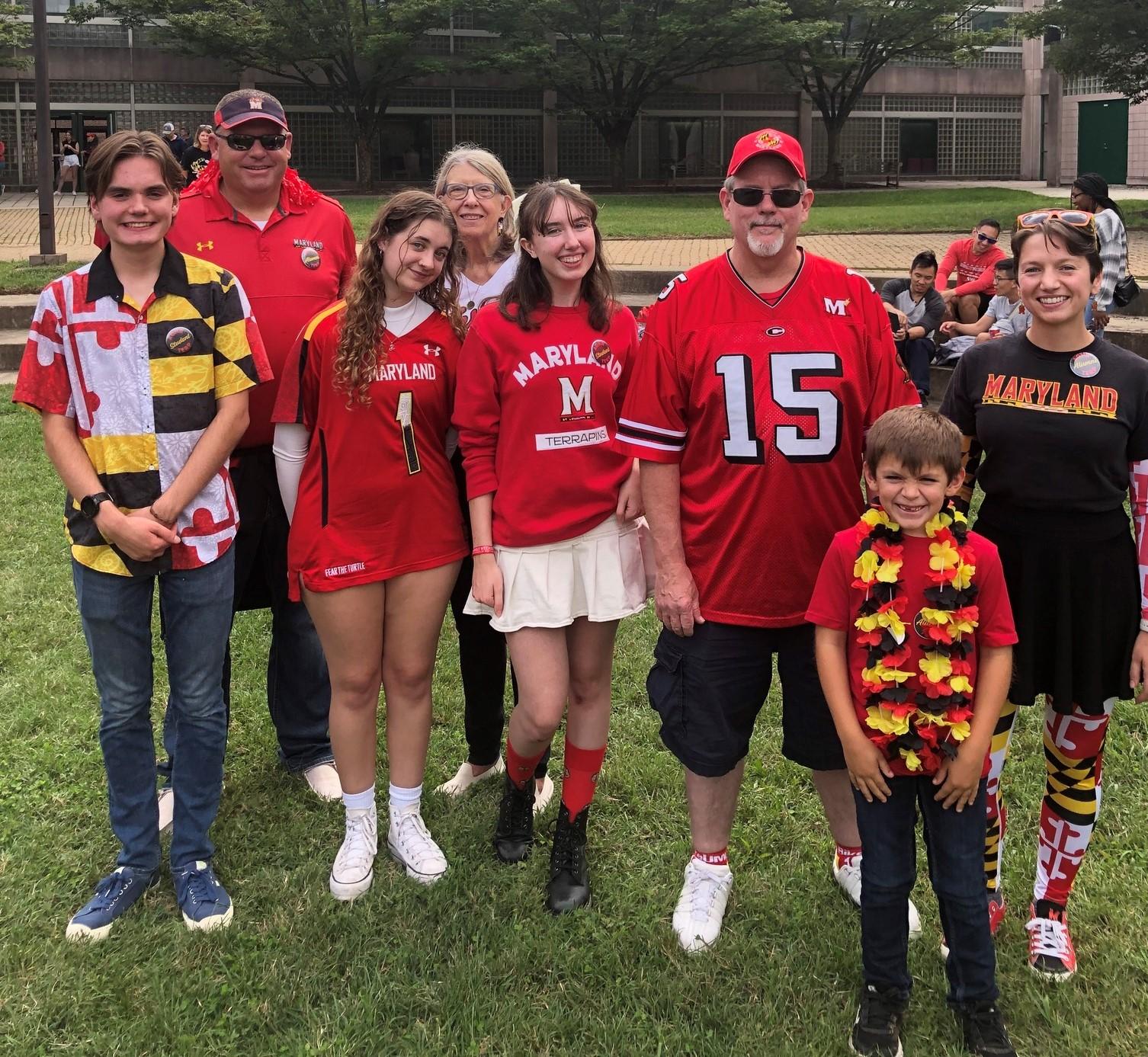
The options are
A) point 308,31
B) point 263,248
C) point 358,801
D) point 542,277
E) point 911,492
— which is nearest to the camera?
point 911,492

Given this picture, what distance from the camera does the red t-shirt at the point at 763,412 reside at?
2.80 meters

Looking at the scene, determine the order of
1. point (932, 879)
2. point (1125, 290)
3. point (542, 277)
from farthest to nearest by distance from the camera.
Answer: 1. point (1125, 290)
2. point (542, 277)
3. point (932, 879)

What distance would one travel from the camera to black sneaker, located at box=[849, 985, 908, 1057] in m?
2.66

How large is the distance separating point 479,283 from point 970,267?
8993 mm

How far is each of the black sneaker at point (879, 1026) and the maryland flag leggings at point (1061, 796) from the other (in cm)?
48

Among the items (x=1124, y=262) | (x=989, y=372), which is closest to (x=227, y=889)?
(x=989, y=372)

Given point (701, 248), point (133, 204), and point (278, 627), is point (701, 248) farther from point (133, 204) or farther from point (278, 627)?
point (133, 204)

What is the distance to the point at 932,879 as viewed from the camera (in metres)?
2.64

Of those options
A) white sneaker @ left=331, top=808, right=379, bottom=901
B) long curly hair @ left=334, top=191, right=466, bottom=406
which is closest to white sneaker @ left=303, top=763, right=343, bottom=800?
white sneaker @ left=331, top=808, right=379, bottom=901

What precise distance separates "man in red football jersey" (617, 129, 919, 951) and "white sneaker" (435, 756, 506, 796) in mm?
1221

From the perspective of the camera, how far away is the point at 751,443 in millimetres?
2820

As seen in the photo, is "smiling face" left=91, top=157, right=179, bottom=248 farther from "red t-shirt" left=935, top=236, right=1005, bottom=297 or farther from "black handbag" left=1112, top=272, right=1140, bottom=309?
"red t-shirt" left=935, top=236, right=1005, bottom=297

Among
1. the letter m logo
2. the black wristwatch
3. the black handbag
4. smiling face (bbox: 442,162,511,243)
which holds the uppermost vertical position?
smiling face (bbox: 442,162,511,243)

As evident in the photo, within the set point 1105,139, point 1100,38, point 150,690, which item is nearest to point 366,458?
point 150,690
